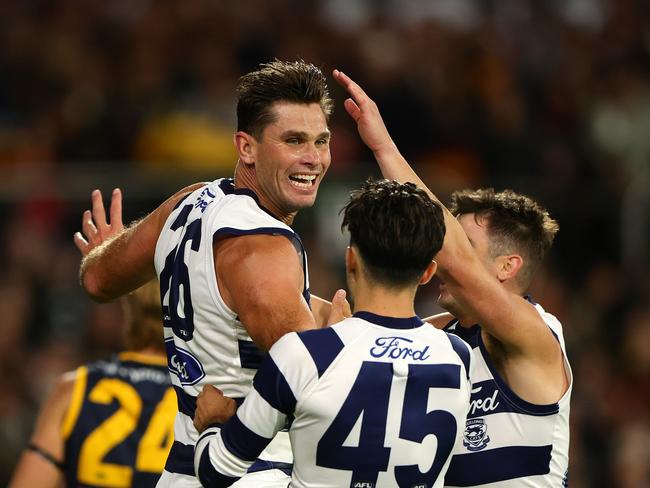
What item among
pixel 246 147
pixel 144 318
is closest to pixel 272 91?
pixel 246 147

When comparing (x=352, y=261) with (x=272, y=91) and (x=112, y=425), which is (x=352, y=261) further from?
(x=112, y=425)

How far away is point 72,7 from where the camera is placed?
12.6 m

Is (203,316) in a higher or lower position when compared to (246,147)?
lower

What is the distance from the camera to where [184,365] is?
425cm

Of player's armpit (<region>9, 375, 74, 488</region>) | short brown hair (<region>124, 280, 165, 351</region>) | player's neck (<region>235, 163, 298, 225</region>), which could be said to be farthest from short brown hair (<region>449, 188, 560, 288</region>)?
player's armpit (<region>9, 375, 74, 488</region>)

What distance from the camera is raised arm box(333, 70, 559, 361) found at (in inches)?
167

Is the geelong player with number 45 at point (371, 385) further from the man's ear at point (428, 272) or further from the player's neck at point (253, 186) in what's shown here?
the player's neck at point (253, 186)

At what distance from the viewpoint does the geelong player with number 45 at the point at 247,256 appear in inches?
154

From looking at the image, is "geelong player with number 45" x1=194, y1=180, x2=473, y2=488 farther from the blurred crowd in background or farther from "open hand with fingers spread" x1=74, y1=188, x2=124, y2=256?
the blurred crowd in background

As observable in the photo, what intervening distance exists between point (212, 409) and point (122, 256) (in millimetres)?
1068

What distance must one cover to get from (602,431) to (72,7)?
6.83 meters

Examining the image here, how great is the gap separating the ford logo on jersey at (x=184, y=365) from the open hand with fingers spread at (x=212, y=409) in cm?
17

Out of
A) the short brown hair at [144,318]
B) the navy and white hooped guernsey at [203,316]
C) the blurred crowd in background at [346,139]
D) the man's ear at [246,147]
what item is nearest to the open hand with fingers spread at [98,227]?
the short brown hair at [144,318]

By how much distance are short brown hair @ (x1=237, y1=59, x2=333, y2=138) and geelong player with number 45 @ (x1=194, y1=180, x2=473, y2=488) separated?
0.66 meters
